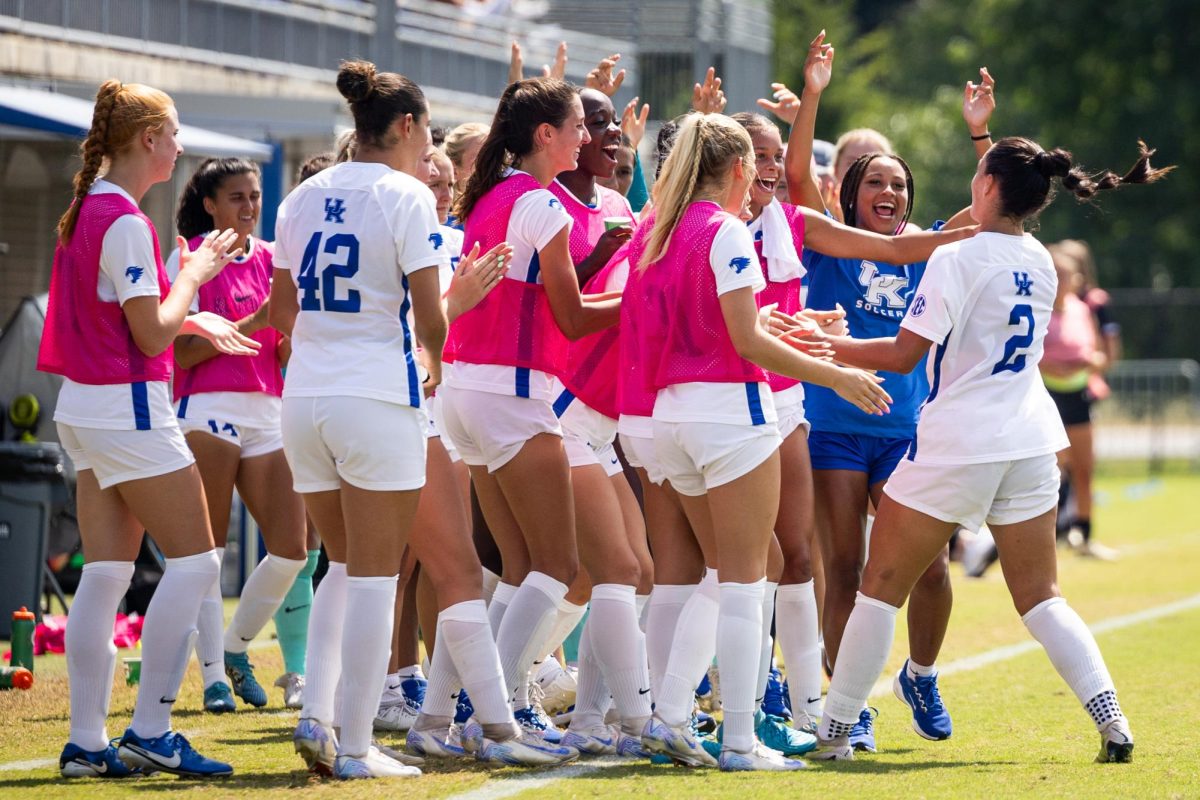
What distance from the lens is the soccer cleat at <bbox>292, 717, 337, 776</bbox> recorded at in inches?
205

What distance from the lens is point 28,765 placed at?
18.7ft

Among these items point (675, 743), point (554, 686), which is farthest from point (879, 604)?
point (554, 686)

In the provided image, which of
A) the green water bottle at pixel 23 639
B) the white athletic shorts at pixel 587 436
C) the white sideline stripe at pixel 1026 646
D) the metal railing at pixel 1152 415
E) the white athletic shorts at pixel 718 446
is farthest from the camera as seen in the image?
the metal railing at pixel 1152 415

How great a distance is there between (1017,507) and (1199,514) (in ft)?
44.4

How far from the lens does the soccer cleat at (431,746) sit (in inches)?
226

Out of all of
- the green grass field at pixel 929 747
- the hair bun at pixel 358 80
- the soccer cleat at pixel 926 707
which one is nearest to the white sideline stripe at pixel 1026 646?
the green grass field at pixel 929 747

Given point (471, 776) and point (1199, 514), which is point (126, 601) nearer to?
point (471, 776)

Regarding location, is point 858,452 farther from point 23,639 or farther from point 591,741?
point 23,639

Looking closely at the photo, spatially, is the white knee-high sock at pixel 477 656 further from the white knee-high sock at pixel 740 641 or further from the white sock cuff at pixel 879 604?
the white sock cuff at pixel 879 604

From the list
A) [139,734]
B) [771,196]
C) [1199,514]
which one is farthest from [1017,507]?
[1199,514]

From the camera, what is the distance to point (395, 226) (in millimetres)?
5160

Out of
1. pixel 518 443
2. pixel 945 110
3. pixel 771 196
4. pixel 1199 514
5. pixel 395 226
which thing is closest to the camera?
pixel 395 226

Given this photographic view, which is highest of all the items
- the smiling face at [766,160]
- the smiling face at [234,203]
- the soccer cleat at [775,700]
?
the smiling face at [766,160]

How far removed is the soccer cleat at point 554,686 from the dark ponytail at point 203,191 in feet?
7.60
